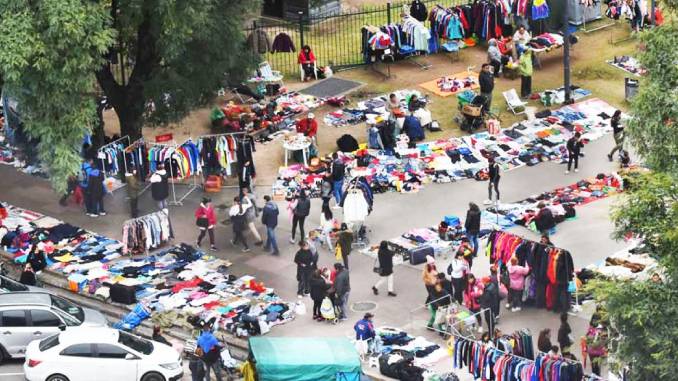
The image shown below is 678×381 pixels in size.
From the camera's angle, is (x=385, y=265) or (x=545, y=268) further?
(x=385, y=265)

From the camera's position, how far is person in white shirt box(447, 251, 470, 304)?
33.5 meters

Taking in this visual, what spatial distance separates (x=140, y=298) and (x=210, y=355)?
4266 mm

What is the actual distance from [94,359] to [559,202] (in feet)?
44.5

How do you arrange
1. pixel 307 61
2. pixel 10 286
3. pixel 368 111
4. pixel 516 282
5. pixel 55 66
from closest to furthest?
pixel 516 282
pixel 10 286
pixel 55 66
pixel 368 111
pixel 307 61

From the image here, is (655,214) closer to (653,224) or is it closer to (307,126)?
(653,224)

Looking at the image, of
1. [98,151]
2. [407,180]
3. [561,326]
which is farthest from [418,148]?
[561,326]

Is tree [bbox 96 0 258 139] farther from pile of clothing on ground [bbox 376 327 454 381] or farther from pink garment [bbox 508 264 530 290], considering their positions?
pink garment [bbox 508 264 530 290]

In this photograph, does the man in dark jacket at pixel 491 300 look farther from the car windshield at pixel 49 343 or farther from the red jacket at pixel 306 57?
the red jacket at pixel 306 57

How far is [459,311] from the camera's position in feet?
109

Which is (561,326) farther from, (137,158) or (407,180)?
(137,158)

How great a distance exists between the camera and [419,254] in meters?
36.1

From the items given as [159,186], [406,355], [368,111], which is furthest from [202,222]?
[368,111]

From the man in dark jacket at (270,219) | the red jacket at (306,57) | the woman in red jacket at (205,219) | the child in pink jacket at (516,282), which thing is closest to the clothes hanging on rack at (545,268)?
the child in pink jacket at (516,282)

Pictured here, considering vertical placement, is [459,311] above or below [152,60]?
below
